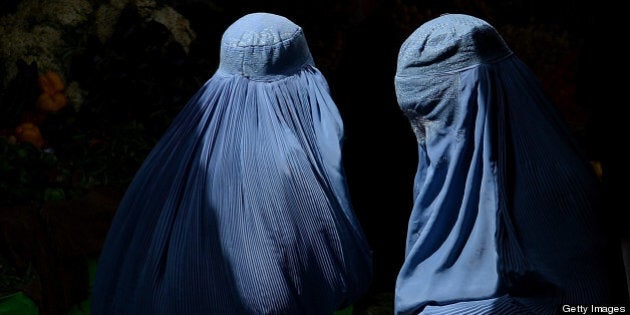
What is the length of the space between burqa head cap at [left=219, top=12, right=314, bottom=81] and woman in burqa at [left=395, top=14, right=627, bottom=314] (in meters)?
0.98

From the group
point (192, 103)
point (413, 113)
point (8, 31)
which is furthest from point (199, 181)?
point (8, 31)

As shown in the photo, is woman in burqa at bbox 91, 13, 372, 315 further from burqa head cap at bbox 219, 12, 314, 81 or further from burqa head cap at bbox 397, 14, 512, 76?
burqa head cap at bbox 397, 14, 512, 76

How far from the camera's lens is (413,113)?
3184 millimetres

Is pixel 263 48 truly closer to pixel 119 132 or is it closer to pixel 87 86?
pixel 119 132

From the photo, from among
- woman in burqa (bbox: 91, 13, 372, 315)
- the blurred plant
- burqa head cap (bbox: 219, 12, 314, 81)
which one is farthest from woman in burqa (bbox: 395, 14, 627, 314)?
the blurred plant

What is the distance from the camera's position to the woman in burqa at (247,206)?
3.82 m

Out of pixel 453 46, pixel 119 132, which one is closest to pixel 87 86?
pixel 119 132

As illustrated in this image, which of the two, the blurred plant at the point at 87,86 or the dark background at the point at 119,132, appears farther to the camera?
the blurred plant at the point at 87,86

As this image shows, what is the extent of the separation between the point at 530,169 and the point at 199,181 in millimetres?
1467

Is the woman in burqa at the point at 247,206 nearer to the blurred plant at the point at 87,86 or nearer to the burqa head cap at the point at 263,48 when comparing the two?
the burqa head cap at the point at 263,48

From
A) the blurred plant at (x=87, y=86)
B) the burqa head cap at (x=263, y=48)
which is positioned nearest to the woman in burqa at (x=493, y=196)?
the burqa head cap at (x=263, y=48)

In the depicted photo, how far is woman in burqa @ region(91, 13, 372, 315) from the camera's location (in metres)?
3.82

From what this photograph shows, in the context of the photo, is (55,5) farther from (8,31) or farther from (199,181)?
(199,181)

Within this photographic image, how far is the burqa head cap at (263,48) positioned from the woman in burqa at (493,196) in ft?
3.21
